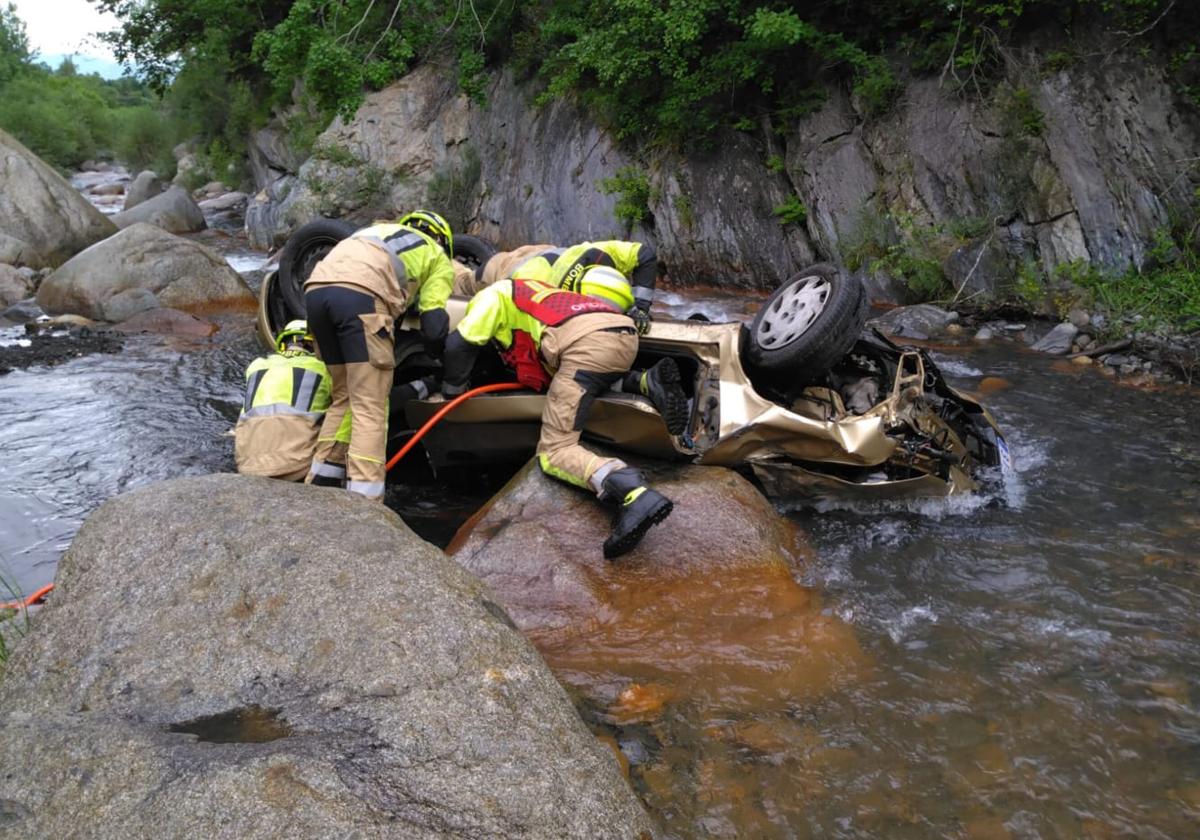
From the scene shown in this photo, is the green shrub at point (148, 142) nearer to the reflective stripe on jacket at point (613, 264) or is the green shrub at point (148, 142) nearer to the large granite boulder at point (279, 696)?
the reflective stripe on jacket at point (613, 264)

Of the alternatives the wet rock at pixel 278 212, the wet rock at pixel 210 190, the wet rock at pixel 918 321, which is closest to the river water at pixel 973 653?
the wet rock at pixel 918 321

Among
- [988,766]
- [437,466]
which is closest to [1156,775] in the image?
[988,766]

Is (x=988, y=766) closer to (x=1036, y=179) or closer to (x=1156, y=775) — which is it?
(x=1156, y=775)

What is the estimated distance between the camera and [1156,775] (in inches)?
114

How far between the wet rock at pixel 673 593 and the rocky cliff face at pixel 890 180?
243 inches

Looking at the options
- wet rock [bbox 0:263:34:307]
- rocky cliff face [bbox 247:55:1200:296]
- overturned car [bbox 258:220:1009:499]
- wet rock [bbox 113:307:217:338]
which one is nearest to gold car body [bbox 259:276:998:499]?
overturned car [bbox 258:220:1009:499]

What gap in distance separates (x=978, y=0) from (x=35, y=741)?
1047 cm

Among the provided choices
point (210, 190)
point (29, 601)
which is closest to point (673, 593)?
point (29, 601)

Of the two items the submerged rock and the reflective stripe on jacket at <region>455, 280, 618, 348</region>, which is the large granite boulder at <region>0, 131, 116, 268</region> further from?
the reflective stripe on jacket at <region>455, 280, 618, 348</region>

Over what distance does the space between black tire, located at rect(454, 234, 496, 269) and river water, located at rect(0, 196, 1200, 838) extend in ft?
6.31

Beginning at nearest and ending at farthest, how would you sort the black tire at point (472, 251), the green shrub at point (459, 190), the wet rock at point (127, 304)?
the black tire at point (472, 251) < the wet rock at point (127, 304) < the green shrub at point (459, 190)

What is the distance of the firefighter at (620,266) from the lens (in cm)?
500

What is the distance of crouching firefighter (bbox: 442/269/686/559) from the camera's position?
13.4 feet

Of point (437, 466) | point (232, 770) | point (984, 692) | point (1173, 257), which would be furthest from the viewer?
point (1173, 257)
